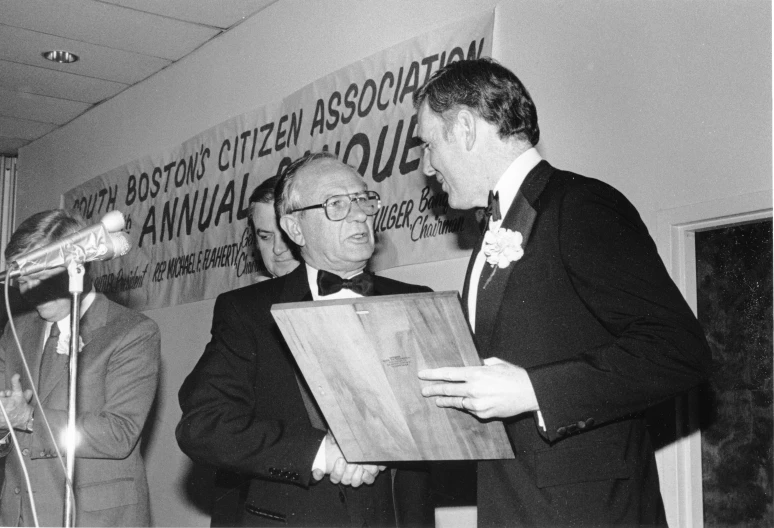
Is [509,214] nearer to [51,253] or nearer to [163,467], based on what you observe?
[51,253]

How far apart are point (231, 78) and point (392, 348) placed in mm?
4438

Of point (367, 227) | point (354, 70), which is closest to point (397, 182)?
point (354, 70)

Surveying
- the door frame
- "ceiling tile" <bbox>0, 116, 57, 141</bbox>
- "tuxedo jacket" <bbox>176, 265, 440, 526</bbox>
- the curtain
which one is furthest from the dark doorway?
the curtain

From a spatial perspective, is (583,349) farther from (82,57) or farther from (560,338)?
(82,57)

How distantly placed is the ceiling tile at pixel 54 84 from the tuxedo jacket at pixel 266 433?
15.3 feet

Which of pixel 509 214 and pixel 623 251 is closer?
pixel 623 251

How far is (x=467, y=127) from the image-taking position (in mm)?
2131

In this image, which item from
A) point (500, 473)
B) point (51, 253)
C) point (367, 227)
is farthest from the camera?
point (367, 227)

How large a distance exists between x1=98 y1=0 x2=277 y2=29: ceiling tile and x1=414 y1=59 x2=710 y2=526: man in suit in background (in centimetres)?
371

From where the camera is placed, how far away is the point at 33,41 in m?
6.05

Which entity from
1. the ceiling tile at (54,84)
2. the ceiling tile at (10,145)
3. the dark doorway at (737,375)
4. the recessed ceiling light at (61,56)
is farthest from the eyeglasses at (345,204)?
the ceiling tile at (10,145)

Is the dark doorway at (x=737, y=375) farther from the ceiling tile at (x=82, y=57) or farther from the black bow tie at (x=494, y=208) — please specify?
the ceiling tile at (x=82, y=57)

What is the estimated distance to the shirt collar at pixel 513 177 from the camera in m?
2.05

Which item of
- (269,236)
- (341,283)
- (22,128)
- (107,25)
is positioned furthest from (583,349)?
(22,128)
